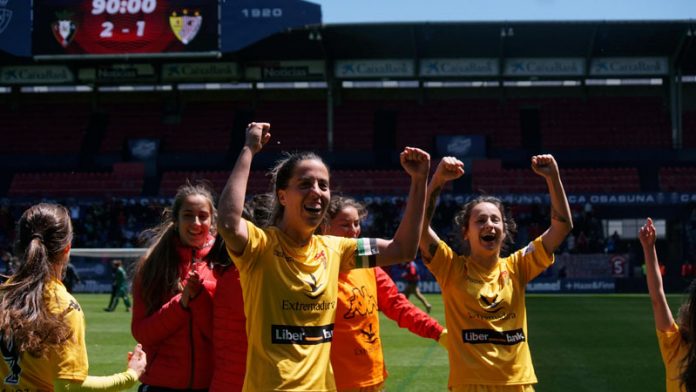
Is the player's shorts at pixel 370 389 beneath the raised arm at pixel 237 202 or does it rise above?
beneath

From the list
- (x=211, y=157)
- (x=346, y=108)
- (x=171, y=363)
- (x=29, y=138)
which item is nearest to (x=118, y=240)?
(x=211, y=157)

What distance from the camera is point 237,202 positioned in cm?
330

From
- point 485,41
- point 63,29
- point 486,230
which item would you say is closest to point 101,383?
point 486,230

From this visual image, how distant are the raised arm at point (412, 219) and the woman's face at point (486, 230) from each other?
1.33 meters

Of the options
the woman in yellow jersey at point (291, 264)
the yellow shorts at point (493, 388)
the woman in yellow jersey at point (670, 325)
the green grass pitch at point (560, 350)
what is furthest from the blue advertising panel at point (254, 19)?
the woman in yellow jersey at point (291, 264)

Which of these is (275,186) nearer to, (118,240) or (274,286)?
(274,286)

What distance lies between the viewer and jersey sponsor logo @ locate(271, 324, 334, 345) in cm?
344

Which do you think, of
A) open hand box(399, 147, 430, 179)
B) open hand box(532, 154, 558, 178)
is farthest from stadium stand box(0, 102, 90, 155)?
Result: open hand box(399, 147, 430, 179)

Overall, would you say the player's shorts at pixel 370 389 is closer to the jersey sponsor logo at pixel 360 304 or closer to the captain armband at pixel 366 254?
the jersey sponsor logo at pixel 360 304

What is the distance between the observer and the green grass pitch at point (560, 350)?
9.96m

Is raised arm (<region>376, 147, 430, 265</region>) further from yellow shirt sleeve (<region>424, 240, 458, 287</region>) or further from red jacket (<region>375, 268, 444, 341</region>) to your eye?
red jacket (<region>375, 268, 444, 341</region>)

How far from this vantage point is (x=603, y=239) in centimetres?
3095

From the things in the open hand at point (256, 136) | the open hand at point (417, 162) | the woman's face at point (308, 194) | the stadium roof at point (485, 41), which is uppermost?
the stadium roof at point (485, 41)

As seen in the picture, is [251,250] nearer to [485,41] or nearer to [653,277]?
[653,277]
